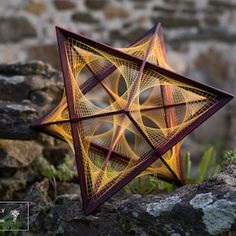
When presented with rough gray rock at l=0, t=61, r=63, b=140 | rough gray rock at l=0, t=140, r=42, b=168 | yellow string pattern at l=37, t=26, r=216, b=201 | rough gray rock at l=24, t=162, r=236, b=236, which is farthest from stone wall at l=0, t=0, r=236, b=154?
rough gray rock at l=24, t=162, r=236, b=236

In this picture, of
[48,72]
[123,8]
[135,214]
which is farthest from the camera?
[123,8]

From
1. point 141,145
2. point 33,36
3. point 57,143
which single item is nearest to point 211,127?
point 33,36

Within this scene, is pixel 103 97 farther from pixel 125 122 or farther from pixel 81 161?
pixel 81 161
